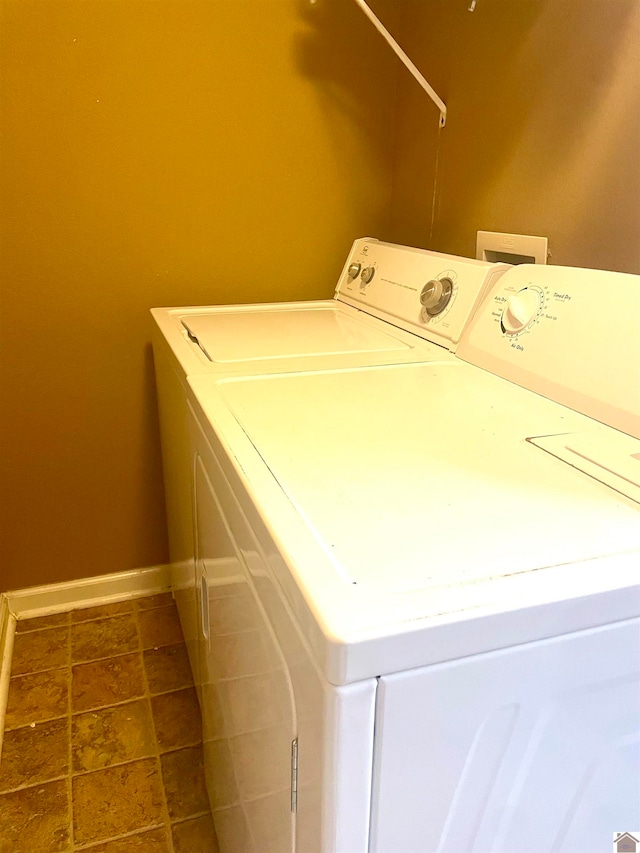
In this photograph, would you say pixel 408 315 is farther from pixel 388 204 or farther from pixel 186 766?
pixel 186 766

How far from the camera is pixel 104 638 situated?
1.75 meters

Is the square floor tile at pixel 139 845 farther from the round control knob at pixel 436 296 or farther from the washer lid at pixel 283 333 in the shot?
the round control knob at pixel 436 296

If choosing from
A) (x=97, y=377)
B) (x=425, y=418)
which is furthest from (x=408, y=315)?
(x=97, y=377)

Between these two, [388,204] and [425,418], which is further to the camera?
[388,204]

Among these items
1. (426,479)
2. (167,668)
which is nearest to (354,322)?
(426,479)

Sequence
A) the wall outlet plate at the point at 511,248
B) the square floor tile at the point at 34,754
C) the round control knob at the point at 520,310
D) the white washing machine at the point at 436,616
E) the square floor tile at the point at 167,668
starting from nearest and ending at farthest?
the white washing machine at the point at 436,616 < the round control knob at the point at 520,310 < the wall outlet plate at the point at 511,248 < the square floor tile at the point at 34,754 < the square floor tile at the point at 167,668

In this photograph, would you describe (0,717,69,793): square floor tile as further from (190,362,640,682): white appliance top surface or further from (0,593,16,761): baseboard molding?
(190,362,640,682): white appliance top surface

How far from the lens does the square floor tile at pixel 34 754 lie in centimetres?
135

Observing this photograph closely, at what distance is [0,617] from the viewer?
1.71 meters

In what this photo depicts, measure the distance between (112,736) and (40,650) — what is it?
379 millimetres

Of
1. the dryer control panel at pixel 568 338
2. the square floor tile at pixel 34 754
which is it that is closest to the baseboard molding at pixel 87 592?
the square floor tile at pixel 34 754

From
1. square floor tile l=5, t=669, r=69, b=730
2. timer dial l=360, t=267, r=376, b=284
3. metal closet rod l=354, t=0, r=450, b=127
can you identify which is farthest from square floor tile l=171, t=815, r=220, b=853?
metal closet rod l=354, t=0, r=450, b=127

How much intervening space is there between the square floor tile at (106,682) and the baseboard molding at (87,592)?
0.24 metres

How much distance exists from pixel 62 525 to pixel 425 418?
1.29 metres
